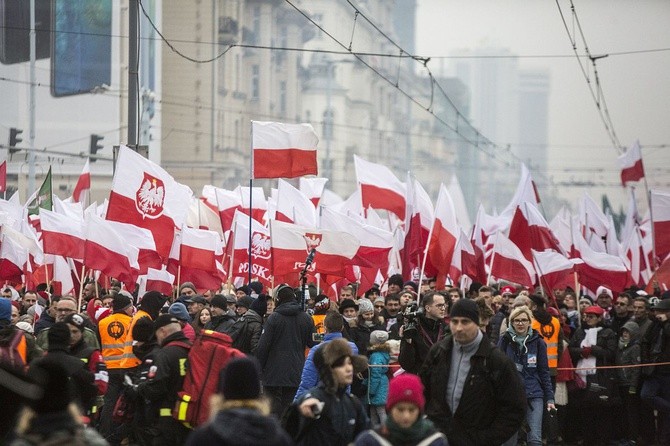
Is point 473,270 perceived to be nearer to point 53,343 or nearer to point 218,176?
point 53,343

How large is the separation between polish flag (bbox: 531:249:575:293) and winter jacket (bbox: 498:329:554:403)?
6794 mm

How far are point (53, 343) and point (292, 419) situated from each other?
2142 millimetres

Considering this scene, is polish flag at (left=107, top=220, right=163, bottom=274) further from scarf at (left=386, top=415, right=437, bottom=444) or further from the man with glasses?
scarf at (left=386, top=415, right=437, bottom=444)

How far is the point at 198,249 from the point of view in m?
19.0

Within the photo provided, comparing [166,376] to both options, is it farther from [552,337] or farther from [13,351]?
[552,337]

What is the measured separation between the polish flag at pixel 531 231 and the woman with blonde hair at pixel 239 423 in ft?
45.9

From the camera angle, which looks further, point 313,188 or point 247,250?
point 313,188

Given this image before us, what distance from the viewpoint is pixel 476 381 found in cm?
766

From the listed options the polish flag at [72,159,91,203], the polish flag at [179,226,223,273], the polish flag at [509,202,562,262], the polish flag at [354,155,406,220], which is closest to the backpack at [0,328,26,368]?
the polish flag at [179,226,223,273]

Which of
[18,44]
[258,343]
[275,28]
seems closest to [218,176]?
[275,28]

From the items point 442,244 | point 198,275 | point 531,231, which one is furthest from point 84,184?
point 531,231

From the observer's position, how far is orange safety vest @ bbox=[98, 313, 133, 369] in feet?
40.1

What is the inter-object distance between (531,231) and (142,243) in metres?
5.25

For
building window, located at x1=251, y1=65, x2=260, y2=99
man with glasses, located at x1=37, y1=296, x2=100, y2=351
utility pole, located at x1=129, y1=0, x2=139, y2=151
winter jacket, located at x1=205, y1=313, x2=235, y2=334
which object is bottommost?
winter jacket, located at x1=205, y1=313, x2=235, y2=334
